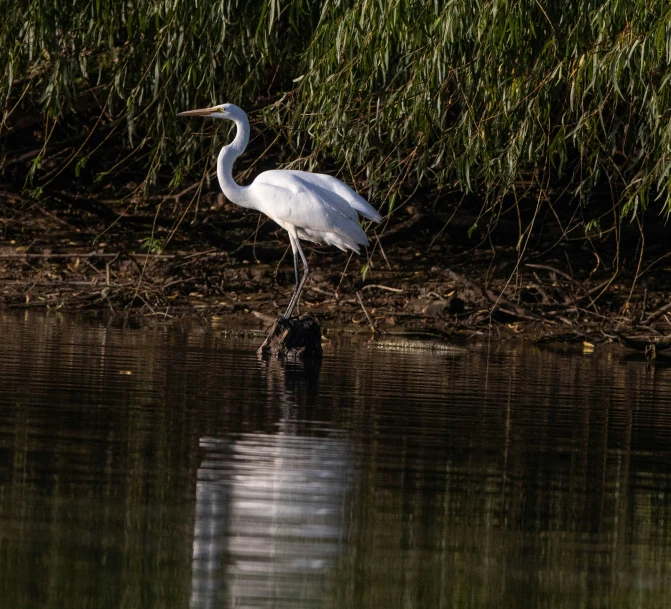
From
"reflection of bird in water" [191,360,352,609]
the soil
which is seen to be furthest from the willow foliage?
"reflection of bird in water" [191,360,352,609]

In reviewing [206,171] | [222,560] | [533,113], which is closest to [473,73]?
[533,113]

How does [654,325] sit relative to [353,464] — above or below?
above

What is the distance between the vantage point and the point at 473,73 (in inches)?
383

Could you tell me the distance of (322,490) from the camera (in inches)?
201

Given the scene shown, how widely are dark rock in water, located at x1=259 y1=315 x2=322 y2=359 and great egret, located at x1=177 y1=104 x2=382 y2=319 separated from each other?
0.58 meters

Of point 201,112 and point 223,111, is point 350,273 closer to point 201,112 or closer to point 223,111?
point 223,111

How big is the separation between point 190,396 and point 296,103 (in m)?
4.30

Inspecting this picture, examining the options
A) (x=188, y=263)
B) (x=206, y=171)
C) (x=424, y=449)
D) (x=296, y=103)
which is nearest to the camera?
(x=424, y=449)

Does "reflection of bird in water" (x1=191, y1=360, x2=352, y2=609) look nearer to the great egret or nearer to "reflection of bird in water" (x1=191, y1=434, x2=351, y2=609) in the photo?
"reflection of bird in water" (x1=191, y1=434, x2=351, y2=609)

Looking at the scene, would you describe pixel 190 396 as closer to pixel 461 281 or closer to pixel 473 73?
pixel 473 73

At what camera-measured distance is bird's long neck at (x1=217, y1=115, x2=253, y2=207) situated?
11805mm

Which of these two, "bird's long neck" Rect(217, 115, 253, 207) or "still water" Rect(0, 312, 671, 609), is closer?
"still water" Rect(0, 312, 671, 609)

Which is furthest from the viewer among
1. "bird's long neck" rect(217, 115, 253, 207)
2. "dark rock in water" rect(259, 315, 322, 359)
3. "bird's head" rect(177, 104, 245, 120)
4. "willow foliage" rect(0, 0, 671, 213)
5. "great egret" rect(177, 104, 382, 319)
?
"bird's long neck" rect(217, 115, 253, 207)

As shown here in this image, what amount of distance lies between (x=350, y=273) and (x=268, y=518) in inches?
394
